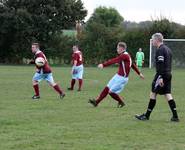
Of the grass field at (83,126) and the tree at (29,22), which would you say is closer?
the grass field at (83,126)

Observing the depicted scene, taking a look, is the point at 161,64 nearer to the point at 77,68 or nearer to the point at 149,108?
the point at 149,108

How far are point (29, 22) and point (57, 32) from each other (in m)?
3.15

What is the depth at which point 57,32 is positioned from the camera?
191 feet

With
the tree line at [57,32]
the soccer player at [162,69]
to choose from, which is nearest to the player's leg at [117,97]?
the soccer player at [162,69]

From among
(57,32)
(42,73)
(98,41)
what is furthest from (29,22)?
(42,73)

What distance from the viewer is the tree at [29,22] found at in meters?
56.7

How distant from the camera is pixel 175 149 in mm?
8945

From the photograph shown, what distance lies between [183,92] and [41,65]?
6.34 metres

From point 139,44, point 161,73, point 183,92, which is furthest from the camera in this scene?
point 139,44

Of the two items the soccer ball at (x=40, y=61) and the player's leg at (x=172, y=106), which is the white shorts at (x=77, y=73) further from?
the player's leg at (x=172, y=106)

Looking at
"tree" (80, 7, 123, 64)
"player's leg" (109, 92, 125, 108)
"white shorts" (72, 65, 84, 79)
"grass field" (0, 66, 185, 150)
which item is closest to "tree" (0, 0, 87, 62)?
"tree" (80, 7, 123, 64)

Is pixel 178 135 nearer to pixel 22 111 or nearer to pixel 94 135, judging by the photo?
pixel 94 135

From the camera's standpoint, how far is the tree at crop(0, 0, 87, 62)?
5669 centimetres

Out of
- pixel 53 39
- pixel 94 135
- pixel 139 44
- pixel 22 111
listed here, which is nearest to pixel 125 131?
pixel 94 135
